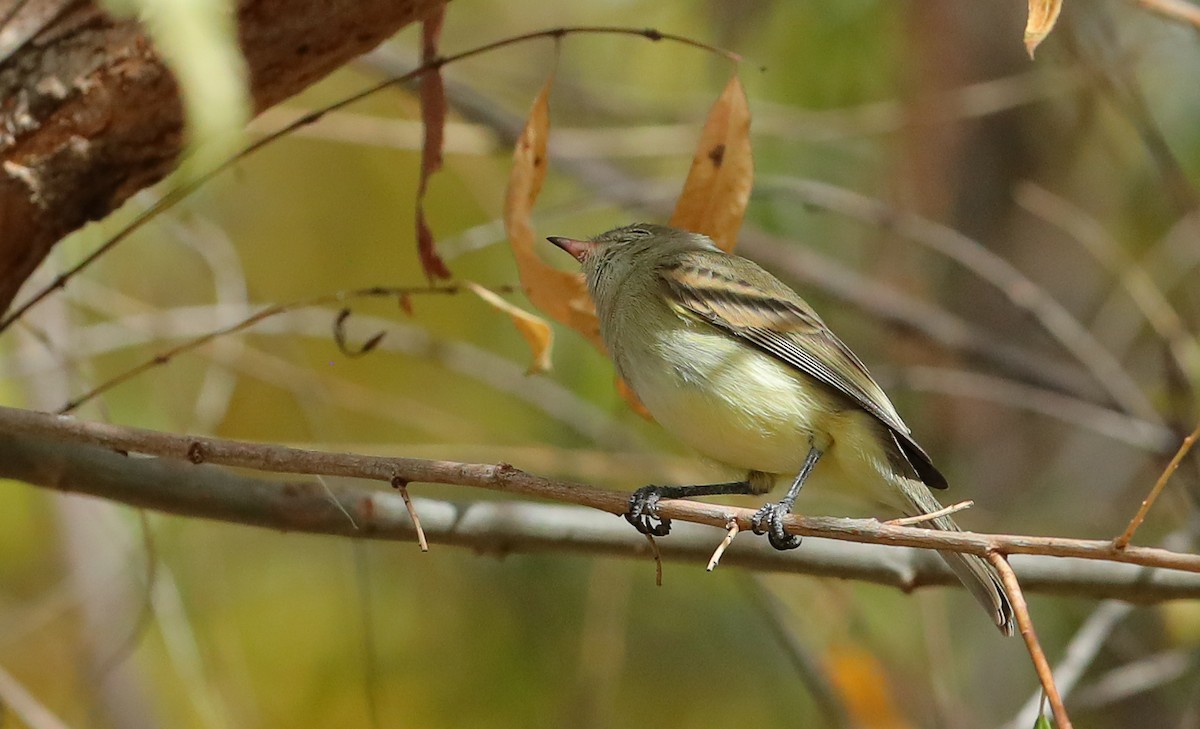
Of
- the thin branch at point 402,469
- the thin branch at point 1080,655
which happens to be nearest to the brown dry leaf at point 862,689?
the thin branch at point 1080,655

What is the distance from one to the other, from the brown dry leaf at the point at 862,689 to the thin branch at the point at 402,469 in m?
2.03

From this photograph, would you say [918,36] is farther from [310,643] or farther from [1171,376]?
[310,643]

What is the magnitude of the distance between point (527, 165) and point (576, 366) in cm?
215

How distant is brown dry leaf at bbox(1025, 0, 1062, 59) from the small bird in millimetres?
1101

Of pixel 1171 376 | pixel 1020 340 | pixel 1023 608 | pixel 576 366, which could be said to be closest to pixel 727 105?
pixel 1023 608

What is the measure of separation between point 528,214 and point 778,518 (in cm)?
80

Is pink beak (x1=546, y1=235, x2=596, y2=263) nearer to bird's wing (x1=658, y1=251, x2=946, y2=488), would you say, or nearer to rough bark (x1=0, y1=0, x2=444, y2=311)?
bird's wing (x1=658, y1=251, x2=946, y2=488)

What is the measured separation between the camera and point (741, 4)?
4.70 metres

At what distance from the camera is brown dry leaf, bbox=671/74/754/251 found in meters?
2.39

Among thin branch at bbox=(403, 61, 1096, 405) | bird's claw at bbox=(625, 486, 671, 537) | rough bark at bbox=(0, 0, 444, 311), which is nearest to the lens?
bird's claw at bbox=(625, 486, 671, 537)

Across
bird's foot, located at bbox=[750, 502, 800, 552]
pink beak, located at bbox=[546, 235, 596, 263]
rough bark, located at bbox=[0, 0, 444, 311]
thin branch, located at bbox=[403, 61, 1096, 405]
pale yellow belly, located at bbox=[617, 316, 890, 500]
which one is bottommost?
bird's foot, located at bbox=[750, 502, 800, 552]

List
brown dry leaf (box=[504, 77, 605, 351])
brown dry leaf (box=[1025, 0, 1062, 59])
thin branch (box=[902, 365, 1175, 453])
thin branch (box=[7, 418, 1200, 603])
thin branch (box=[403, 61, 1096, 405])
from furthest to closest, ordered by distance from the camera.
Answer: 1. thin branch (box=[403, 61, 1096, 405])
2. thin branch (box=[902, 365, 1175, 453])
3. brown dry leaf (box=[504, 77, 605, 351])
4. thin branch (box=[7, 418, 1200, 603])
5. brown dry leaf (box=[1025, 0, 1062, 59])

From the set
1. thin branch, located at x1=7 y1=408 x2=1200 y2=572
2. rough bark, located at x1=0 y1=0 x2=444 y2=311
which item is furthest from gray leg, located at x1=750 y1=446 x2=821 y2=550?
rough bark, located at x1=0 y1=0 x2=444 y2=311

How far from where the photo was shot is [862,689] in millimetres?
3578
